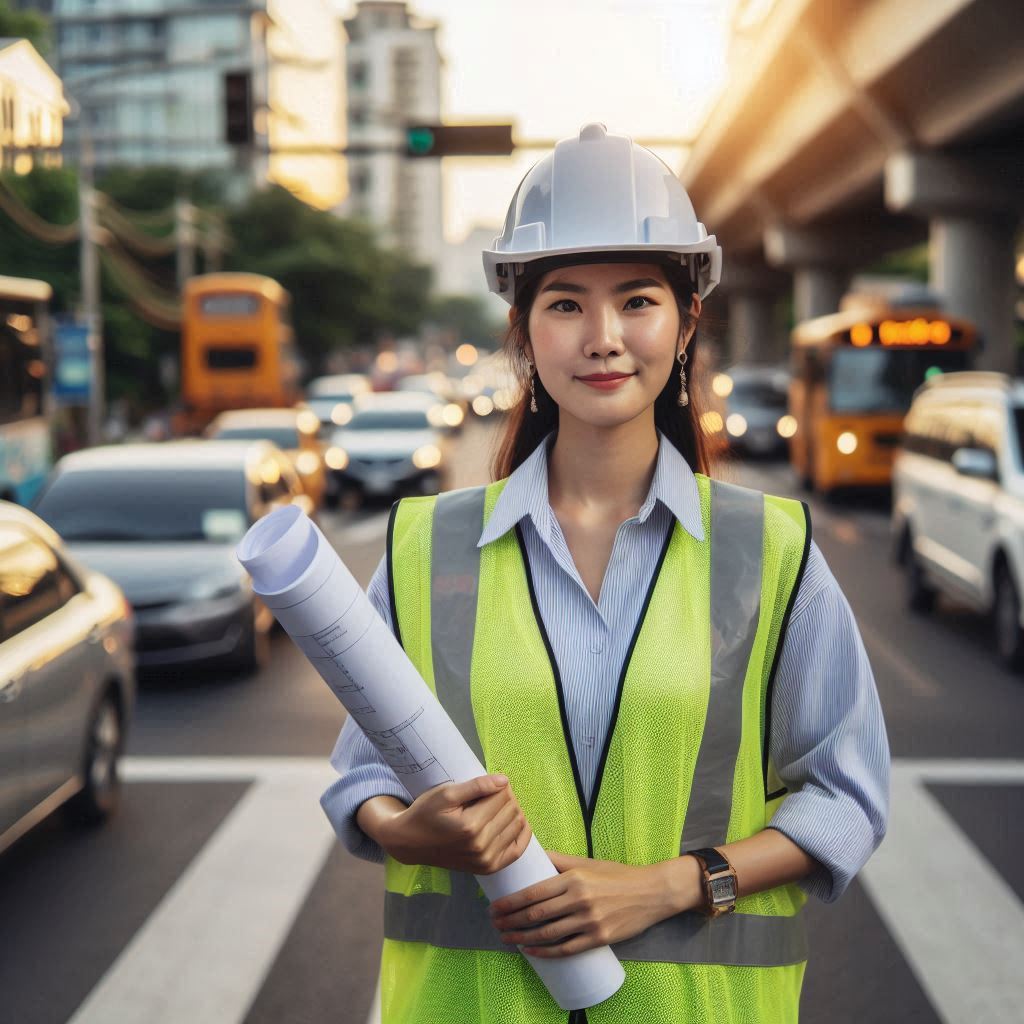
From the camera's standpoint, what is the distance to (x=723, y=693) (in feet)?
A: 7.02

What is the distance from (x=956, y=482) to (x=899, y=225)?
104ft

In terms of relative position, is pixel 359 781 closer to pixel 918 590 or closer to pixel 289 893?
pixel 289 893

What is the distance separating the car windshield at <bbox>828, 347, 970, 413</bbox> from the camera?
21891mm

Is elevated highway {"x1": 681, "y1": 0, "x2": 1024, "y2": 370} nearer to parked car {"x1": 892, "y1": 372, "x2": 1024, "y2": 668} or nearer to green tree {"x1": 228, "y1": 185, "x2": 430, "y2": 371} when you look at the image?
parked car {"x1": 892, "y1": 372, "x2": 1024, "y2": 668}

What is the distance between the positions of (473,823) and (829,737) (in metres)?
0.59

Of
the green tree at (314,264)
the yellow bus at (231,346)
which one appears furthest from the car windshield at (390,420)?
the green tree at (314,264)

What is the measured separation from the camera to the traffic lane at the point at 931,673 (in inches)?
331

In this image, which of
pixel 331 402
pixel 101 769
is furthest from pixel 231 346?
pixel 101 769

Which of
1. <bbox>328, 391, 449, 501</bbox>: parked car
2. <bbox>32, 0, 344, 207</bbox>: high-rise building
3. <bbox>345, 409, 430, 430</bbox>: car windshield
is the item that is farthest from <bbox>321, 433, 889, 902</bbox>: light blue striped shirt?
<bbox>32, 0, 344, 207</bbox>: high-rise building

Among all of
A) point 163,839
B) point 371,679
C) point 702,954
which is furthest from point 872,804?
point 163,839

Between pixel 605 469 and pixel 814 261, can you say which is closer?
pixel 605 469

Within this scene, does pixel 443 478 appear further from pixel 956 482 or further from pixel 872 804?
pixel 872 804

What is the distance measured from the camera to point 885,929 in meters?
5.39

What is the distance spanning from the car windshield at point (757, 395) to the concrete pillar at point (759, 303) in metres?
26.9
